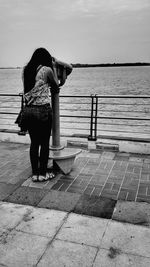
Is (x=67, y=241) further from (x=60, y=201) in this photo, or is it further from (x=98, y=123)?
(x=98, y=123)

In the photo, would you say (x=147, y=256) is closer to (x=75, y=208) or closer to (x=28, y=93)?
(x=75, y=208)

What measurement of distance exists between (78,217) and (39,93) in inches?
70.2

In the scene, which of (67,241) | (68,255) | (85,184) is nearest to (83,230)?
(67,241)

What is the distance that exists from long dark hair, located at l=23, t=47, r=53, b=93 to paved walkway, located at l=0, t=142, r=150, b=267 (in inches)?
60.2

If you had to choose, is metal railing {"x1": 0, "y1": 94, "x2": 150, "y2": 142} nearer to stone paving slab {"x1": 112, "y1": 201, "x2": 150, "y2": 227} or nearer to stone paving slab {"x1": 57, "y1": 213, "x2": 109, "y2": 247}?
stone paving slab {"x1": 112, "y1": 201, "x2": 150, "y2": 227}

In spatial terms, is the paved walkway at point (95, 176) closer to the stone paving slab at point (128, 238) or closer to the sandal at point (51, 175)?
the sandal at point (51, 175)

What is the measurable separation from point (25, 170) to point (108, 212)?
6.47 ft

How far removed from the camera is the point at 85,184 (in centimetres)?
A: 438

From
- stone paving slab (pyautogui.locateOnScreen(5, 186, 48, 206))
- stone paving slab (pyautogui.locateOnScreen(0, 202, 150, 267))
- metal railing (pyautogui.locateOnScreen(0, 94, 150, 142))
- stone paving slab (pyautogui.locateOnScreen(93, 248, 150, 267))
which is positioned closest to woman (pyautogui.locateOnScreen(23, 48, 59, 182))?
stone paving slab (pyautogui.locateOnScreen(5, 186, 48, 206))

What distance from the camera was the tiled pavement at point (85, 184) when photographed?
3.78 m

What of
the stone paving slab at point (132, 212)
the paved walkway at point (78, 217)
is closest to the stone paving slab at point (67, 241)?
the paved walkway at point (78, 217)

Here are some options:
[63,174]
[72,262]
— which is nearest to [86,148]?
[63,174]

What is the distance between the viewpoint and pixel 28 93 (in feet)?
13.6

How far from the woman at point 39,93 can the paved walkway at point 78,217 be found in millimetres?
582
